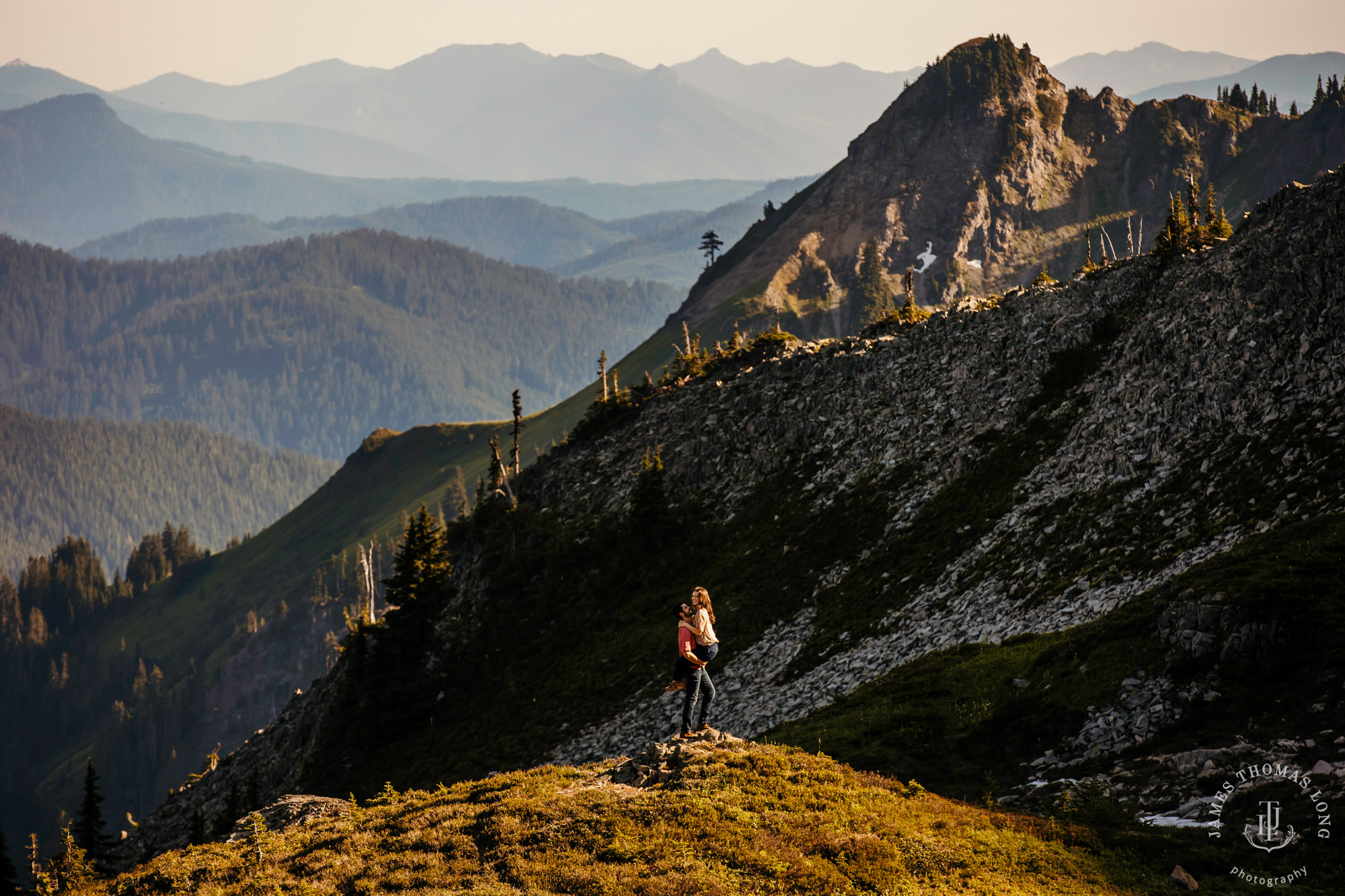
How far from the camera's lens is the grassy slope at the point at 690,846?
1728cm

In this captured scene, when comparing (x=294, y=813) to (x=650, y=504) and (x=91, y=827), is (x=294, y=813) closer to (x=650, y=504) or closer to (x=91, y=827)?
(x=650, y=504)

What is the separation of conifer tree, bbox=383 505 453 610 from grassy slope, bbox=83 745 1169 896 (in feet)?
142

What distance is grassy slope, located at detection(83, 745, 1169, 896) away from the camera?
17.3 metres

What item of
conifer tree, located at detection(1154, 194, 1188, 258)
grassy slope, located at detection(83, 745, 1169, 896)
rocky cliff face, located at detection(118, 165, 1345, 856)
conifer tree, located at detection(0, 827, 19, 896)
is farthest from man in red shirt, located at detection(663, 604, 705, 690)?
conifer tree, located at detection(0, 827, 19, 896)

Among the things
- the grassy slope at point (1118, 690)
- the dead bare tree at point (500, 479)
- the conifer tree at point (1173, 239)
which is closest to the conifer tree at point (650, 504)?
the dead bare tree at point (500, 479)

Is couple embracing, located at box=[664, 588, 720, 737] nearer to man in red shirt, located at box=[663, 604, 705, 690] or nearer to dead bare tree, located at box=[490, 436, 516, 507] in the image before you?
man in red shirt, located at box=[663, 604, 705, 690]

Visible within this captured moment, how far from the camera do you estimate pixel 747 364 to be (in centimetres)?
7600

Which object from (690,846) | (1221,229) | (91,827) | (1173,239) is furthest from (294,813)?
(1221,229)

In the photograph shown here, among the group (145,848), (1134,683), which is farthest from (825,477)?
(145,848)

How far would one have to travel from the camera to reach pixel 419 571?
6781 cm

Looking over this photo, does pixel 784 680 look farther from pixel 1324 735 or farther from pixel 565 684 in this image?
pixel 1324 735

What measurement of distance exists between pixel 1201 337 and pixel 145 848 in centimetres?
7416

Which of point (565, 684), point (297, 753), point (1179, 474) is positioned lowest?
point (297, 753)

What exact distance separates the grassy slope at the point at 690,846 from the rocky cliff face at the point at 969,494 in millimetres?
5455
